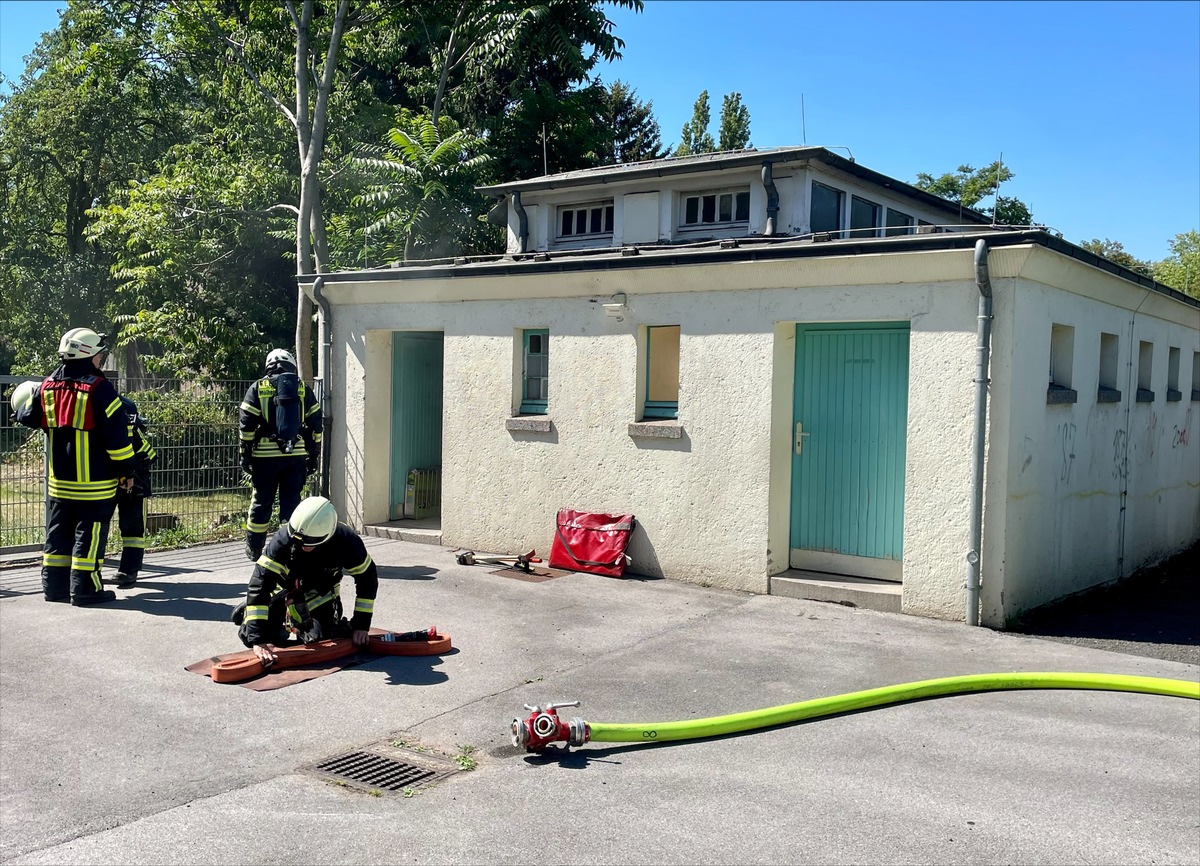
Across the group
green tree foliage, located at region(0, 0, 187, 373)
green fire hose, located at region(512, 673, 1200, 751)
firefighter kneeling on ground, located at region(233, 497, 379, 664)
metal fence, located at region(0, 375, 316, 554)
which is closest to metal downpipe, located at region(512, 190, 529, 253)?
metal fence, located at region(0, 375, 316, 554)

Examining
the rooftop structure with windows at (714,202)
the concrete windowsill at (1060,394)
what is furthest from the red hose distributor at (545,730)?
the rooftop structure with windows at (714,202)

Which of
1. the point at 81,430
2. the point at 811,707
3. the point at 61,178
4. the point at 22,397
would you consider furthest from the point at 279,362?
the point at 61,178

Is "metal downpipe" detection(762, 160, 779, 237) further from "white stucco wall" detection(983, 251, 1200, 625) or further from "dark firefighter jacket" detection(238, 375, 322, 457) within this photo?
"dark firefighter jacket" detection(238, 375, 322, 457)

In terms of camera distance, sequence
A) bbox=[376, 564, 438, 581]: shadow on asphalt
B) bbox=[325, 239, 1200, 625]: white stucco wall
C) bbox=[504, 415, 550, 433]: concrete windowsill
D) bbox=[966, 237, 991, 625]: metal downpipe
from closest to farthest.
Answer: bbox=[966, 237, 991, 625]: metal downpipe < bbox=[325, 239, 1200, 625]: white stucco wall < bbox=[376, 564, 438, 581]: shadow on asphalt < bbox=[504, 415, 550, 433]: concrete windowsill

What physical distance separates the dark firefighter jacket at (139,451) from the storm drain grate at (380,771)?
216 inches

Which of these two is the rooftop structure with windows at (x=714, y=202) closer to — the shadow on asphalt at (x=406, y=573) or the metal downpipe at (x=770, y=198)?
the metal downpipe at (x=770, y=198)

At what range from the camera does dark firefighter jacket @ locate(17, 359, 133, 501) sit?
9.31 meters

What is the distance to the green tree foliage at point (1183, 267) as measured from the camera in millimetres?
36344

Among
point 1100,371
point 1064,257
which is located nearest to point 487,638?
point 1064,257

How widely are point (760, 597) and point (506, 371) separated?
4.10 meters

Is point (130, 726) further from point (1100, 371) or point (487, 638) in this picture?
point (1100, 371)

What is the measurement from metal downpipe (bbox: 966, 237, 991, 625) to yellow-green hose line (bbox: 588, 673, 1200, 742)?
5.70 ft

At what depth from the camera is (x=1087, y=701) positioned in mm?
7023

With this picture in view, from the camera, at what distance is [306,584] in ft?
24.5
